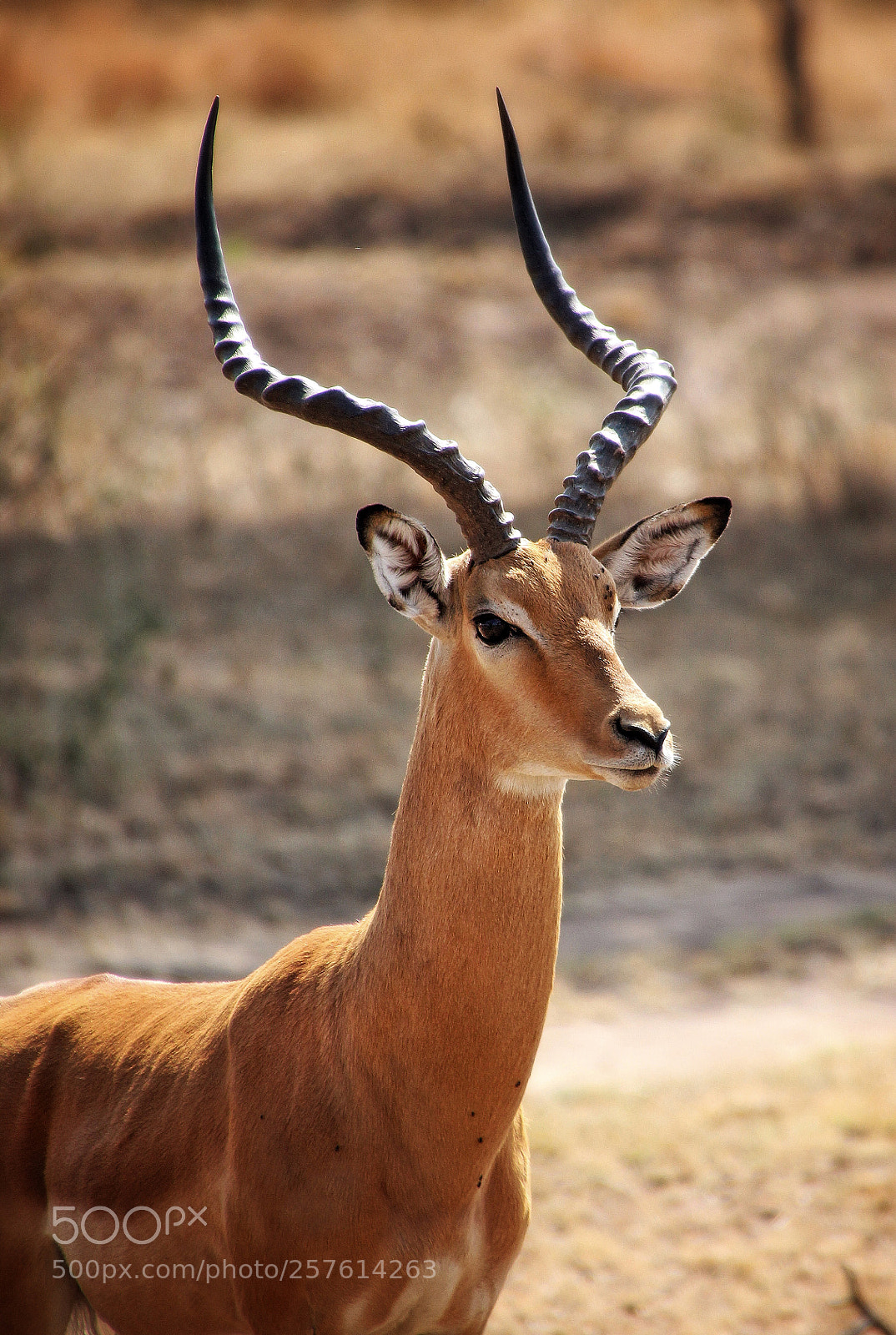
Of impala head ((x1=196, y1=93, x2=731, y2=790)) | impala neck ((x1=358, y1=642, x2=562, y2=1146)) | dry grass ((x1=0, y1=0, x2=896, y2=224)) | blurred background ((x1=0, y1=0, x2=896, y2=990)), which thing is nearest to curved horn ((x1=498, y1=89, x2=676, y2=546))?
impala head ((x1=196, y1=93, x2=731, y2=790))

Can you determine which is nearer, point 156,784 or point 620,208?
point 156,784

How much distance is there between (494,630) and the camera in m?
3.68

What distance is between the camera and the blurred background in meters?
9.60

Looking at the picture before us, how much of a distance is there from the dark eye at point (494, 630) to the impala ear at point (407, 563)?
0.18 meters

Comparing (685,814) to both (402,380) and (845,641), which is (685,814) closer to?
(845,641)

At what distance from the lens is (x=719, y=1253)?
5637mm

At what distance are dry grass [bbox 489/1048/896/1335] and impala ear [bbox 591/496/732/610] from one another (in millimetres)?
3044

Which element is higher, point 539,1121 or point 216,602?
point 216,602

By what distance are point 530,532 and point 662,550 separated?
9.46 m

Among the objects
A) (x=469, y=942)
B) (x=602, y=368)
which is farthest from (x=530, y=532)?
(x=469, y=942)

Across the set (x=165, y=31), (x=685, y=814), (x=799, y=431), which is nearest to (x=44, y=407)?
(x=685, y=814)

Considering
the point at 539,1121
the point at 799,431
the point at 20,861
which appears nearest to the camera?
the point at 539,1121

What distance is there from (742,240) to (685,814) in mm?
16231

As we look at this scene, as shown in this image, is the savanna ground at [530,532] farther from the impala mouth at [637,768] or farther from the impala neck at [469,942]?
the impala mouth at [637,768]
